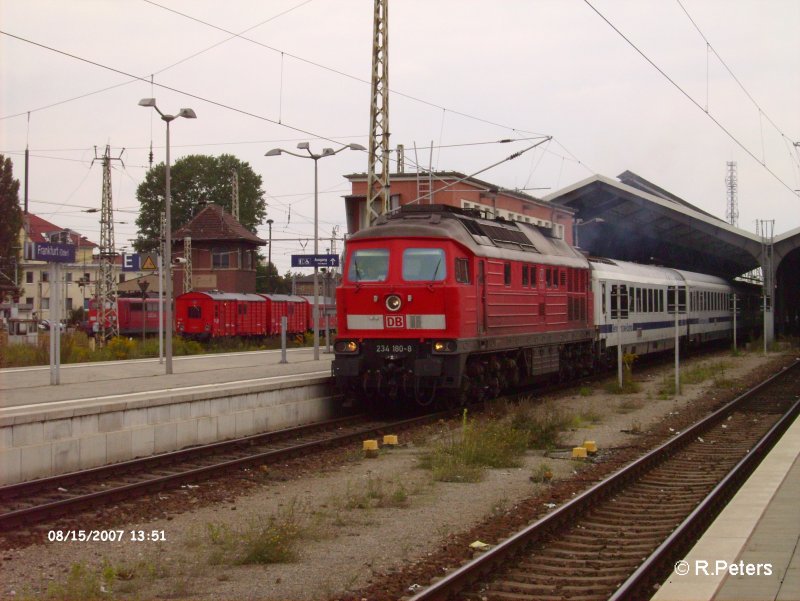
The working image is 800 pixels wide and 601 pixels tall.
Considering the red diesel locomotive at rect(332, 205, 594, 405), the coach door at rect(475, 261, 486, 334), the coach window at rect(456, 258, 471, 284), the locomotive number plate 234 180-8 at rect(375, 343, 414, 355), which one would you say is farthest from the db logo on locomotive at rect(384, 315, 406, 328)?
the coach door at rect(475, 261, 486, 334)

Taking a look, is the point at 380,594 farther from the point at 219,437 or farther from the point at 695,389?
the point at 695,389

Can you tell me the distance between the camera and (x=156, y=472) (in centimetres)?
1317

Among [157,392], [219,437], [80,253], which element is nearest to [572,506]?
[219,437]

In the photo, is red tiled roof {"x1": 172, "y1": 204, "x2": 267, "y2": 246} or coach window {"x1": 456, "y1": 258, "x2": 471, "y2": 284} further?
red tiled roof {"x1": 172, "y1": 204, "x2": 267, "y2": 246}

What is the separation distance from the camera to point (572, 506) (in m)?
10.2

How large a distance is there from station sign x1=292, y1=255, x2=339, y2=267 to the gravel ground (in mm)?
12837

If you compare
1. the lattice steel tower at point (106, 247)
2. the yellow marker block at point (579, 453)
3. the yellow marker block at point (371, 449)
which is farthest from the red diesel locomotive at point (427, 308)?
the lattice steel tower at point (106, 247)

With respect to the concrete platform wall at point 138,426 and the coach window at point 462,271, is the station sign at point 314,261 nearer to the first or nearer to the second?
the concrete platform wall at point 138,426

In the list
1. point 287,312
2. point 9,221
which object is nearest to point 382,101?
point 287,312

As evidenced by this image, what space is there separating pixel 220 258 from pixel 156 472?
62.8 metres

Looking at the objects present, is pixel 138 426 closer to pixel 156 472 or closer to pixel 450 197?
pixel 156 472

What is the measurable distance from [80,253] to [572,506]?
99415mm

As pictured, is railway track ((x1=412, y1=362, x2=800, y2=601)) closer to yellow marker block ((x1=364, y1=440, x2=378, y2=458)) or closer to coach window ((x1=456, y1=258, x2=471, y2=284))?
yellow marker block ((x1=364, y1=440, x2=378, y2=458))

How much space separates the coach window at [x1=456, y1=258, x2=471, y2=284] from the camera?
18.4 meters
